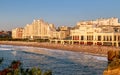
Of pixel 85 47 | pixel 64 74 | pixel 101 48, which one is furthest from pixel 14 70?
pixel 85 47

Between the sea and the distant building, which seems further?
the distant building

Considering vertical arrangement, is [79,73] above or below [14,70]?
below

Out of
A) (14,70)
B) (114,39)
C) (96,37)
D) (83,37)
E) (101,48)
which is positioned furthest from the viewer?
(83,37)

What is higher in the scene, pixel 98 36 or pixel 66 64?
pixel 98 36

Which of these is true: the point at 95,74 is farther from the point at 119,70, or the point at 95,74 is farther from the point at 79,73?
the point at 119,70

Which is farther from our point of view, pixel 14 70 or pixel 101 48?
pixel 101 48

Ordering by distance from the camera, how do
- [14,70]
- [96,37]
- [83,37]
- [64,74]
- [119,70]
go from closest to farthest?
[14,70], [119,70], [64,74], [96,37], [83,37]

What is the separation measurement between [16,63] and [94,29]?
139 metres

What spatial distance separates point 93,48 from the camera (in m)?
112

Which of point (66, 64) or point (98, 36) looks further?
point (98, 36)

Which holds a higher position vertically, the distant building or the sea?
the distant building

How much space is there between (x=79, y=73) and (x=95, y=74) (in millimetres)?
2139

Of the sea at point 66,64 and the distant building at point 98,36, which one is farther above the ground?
the distant building at point 98,36

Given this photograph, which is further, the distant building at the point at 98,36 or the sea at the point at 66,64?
the distant building at the point at 98,36
